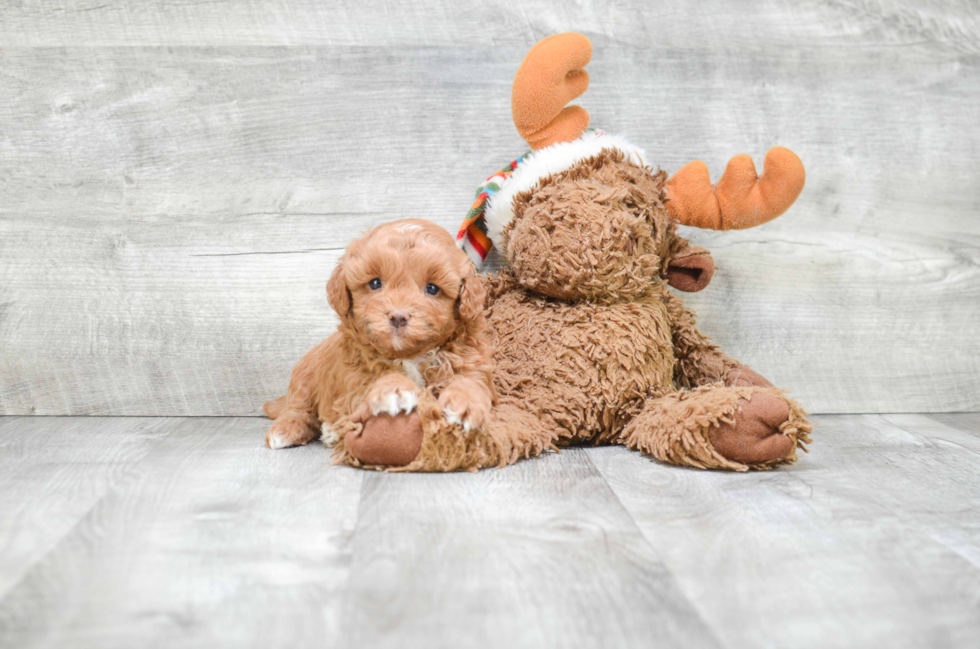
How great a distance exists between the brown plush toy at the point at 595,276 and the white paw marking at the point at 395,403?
125 millimetres

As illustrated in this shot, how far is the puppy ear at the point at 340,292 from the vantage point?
106 cm

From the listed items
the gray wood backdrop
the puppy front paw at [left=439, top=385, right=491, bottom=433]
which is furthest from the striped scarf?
the puppy front paw at [left=439, top=385, right=491, bottom=433]

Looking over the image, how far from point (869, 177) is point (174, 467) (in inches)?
53.8

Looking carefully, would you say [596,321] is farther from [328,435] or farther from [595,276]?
[328,435]

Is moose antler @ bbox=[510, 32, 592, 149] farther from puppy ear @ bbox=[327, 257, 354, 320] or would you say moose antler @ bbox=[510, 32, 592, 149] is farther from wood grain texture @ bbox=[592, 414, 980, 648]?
wood grain texture @ bbox=[592, 414, 980, 648]

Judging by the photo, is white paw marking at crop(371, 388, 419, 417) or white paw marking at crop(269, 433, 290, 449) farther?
white paw marking at crop(269, 433, 290, 449)

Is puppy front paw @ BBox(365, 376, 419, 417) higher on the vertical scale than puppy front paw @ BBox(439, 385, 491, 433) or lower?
higher

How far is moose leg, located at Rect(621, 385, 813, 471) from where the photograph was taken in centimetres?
106

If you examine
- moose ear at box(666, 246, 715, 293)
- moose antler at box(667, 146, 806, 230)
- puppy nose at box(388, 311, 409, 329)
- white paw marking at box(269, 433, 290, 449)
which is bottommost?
white paw marking at box(269, 433, 290, 449)

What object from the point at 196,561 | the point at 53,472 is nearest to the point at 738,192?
the point at 196,561

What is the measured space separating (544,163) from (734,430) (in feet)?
1.69

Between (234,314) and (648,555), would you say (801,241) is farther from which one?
(234,314)

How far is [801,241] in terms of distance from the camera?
5.03 feet

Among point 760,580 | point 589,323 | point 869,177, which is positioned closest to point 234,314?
point 589,323
